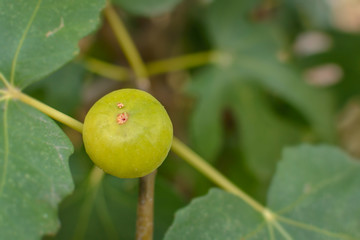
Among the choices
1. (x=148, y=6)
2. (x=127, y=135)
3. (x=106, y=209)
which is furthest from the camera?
(x=148, y=6)

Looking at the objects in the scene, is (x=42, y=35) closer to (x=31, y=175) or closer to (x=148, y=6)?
(x=31, y=175)

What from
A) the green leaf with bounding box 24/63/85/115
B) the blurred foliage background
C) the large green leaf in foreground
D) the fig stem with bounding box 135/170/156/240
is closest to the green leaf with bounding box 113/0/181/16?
the blurred foliage background

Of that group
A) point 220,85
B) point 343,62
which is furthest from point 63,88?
point 343,62

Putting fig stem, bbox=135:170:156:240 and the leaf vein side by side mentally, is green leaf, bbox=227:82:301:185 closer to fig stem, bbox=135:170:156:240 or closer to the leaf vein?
fig stem, bbox=135:170:156:240

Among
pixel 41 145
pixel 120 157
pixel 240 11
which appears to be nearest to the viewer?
pixel 120 157

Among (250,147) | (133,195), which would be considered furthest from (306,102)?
(133,195)

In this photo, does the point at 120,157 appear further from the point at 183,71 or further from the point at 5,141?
the point at 183,71
